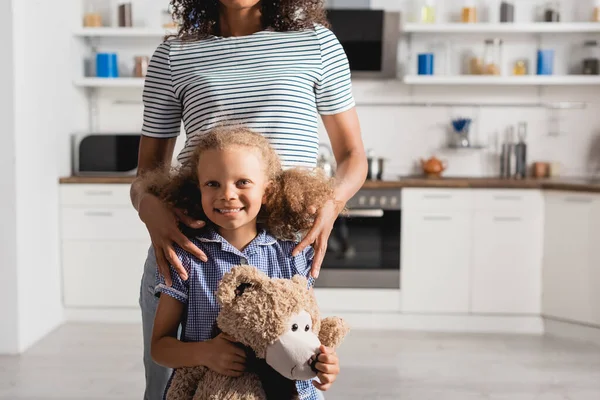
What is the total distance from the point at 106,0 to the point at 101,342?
7.06 ft

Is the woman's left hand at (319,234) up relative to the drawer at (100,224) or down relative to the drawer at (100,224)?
up

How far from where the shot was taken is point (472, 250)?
164 inches

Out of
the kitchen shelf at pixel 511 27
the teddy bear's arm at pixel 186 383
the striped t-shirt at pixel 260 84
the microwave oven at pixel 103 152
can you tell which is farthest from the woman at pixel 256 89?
the kitchen shelf at pixel 511 27

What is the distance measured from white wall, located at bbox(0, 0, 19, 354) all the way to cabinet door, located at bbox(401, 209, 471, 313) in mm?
2046

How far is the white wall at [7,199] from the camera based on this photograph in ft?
11.5

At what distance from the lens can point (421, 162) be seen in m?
4.70

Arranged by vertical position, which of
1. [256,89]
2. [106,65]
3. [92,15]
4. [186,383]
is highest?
[92,15]

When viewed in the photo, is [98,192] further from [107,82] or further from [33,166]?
[107,82]

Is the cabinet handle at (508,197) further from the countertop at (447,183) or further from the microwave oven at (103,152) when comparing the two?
the microwave oven at (103,152)

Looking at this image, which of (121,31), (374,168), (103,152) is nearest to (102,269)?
(103,152)

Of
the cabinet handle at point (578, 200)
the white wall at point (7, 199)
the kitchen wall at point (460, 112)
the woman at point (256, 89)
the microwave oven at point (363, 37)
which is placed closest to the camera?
the woman at point (256, 89)

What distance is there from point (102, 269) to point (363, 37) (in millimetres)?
2029

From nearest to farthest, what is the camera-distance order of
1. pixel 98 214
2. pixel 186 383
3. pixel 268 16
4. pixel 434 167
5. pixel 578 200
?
1. pixel 186 383
2. pixel 268 16
3. pixel 578 200
4. pixel 98 214
5. pixel 434 167

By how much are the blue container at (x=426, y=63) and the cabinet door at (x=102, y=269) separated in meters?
1.91
